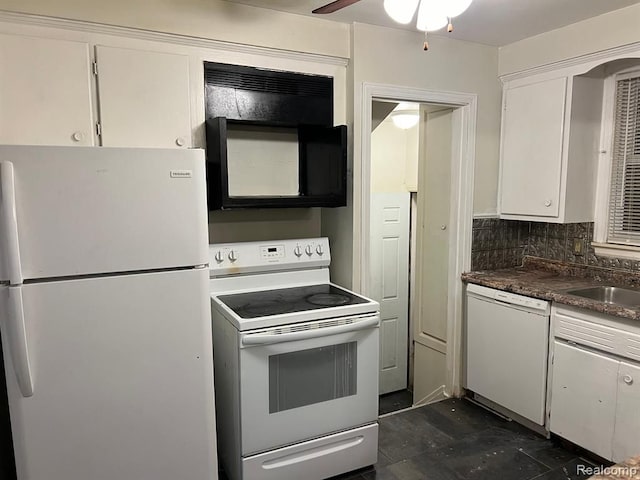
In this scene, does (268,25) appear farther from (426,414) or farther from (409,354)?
(409,354)

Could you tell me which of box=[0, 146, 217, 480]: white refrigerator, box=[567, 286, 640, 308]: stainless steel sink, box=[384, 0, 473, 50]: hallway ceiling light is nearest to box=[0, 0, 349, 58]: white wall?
box=[0, 146, 217, 480]: white refrigerator

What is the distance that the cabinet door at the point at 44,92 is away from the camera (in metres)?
1.92

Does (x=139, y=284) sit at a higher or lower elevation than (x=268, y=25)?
lower

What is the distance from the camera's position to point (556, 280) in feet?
9.35

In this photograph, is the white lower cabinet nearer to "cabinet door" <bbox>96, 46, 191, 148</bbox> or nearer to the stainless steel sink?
the stainless steel sink

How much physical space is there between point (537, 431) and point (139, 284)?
7.65 ft

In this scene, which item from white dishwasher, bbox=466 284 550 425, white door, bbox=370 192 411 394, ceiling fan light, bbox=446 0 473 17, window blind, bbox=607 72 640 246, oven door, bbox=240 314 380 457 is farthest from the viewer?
white door, bbox=370 192 411 394

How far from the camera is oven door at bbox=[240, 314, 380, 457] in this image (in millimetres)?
2031

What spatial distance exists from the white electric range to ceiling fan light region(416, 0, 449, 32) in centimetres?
125

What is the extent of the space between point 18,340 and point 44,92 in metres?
1.06

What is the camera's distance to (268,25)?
2.39 metres

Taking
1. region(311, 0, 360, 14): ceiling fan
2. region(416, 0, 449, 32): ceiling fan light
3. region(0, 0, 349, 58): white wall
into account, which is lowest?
region(416, 0, 449, 32): ceiling fan light

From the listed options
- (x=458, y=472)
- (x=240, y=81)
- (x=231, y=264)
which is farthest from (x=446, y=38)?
(x=458, y=472)

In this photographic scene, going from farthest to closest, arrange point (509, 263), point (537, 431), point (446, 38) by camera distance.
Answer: point (509, 263), point (446, 38), point (537, 431)
